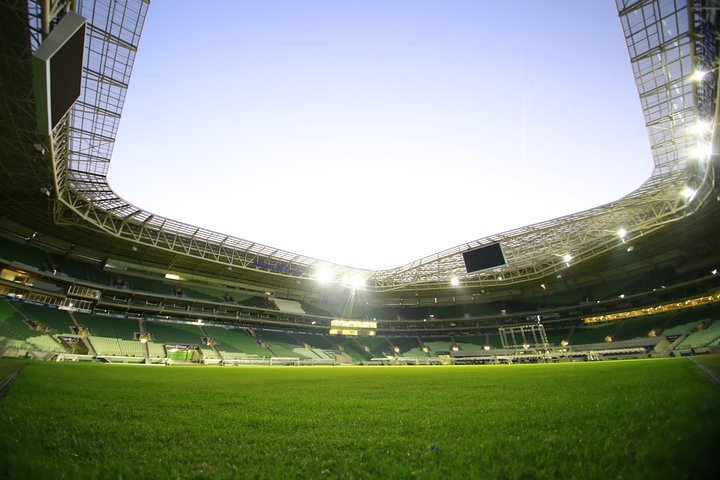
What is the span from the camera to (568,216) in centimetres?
3212

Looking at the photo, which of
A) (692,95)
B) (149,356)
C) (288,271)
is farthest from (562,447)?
(288,271)

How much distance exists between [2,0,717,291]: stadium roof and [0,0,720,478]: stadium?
0.15 m

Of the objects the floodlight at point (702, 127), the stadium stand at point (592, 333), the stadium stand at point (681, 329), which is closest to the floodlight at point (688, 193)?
the floodlight at point (702, 127)

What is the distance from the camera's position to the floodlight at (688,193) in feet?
83.9

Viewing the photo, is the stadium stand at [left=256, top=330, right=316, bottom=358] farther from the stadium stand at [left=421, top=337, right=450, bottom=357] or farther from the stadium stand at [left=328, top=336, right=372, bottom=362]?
the stadium stand at [left=421, top=337, right=450, bottom=357]

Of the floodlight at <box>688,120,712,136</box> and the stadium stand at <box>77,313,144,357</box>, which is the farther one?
the stadium stand at <box>77,313,144,357</box>

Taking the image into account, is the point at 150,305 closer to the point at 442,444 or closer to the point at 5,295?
the point at 5,295

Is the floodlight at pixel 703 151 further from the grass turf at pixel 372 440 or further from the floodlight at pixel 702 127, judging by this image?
the grass turf at pixel 372 440

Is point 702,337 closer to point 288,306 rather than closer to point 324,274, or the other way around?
point 324,274

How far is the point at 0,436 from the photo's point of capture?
289 centimetres

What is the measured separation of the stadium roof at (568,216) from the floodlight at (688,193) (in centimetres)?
11

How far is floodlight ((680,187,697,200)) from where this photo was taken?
25.6 meters

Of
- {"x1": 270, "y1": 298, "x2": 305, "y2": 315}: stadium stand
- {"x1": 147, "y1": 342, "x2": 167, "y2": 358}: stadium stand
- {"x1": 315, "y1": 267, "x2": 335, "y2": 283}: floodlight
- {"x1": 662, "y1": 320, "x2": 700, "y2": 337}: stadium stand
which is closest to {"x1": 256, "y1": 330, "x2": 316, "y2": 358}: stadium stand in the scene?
{"x1": 270, "y1": 298, "x2": 305, "y2": 315}: stadium stand

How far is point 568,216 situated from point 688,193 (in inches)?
340
